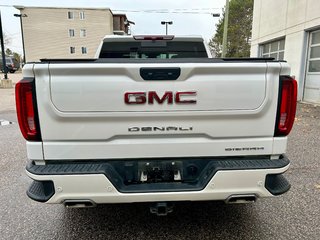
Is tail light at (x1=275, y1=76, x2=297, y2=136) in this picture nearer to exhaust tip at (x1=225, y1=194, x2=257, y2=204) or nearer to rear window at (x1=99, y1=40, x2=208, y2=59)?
exhaust tip at (x1=225, y1=194, x2=257, y2=204)

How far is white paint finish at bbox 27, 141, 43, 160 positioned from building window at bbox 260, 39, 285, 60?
575 inches

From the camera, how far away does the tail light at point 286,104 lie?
7.24ft

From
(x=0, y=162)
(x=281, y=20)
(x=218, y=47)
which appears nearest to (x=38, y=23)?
(x=218, y=47)

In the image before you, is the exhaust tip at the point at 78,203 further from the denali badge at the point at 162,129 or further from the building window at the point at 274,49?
the building window at the point at 274,49

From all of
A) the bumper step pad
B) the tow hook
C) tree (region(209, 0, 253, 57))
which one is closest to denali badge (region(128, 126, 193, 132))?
the bumper step pad

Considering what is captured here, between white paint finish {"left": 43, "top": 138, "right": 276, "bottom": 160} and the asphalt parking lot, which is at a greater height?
white paint finish {"left": 43, "top": 138, "right": 276, "bottom": 160}

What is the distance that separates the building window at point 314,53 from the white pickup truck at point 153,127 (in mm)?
10768

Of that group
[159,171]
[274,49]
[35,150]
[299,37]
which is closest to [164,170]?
[159,171]

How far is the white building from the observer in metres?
11.4

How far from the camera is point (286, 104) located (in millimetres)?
2244

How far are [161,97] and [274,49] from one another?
15.2m

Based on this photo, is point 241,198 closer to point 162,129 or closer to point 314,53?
point 162,129

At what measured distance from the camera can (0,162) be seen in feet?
16.1

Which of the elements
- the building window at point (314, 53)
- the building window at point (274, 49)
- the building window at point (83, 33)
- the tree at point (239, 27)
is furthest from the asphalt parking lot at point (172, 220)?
the building window at point (83, 33)
